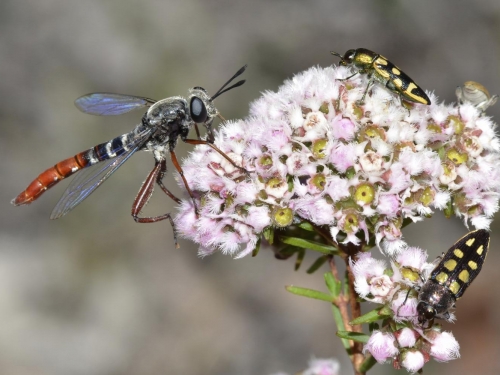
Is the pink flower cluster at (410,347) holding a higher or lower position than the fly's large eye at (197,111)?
lower

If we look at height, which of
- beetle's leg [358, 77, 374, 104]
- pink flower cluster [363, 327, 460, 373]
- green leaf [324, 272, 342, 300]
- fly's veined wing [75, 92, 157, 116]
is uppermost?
fly's veined wing [75, 92, 157, 116]

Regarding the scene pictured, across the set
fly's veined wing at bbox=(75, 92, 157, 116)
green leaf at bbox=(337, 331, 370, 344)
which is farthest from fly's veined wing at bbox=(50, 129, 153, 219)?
green leaf at bbox=(337, 331, 370, 344)

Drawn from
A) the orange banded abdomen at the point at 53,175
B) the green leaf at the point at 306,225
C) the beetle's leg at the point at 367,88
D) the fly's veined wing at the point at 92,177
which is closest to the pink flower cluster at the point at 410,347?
the green leaf at the point at 306,225

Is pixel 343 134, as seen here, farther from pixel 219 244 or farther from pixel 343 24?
pixel 343 24

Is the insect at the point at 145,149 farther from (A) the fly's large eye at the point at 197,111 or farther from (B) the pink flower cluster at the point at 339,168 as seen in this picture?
(B) the pink flower cluster at the point at 339,168

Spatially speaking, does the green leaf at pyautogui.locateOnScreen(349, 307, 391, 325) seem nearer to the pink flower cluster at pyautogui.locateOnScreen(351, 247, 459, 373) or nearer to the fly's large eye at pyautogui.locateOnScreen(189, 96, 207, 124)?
the pink flower cluster at pyautogui.locateOnScreen(351, 247, 459, 373)

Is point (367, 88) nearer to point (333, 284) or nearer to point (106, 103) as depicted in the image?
point (333, 284)
